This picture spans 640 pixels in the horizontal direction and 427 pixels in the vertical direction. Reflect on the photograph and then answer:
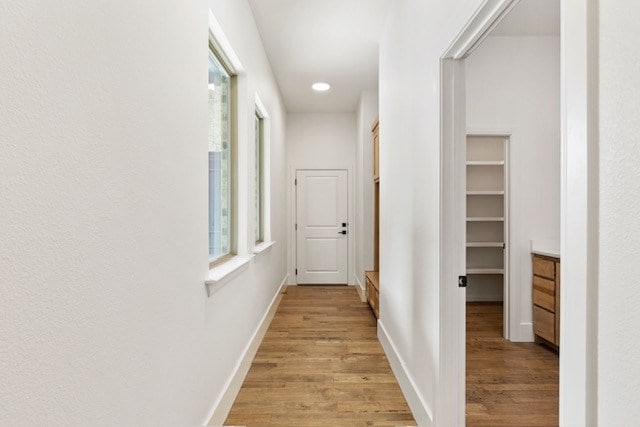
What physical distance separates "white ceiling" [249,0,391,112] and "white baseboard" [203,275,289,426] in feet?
8.78

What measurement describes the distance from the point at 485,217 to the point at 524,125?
1420mm

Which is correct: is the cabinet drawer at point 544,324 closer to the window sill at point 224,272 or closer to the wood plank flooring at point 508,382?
the wood plank flooring at point 508,382

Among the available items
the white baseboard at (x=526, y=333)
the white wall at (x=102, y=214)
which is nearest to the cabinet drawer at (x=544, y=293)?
the white baseboard at (x=526, y=333)

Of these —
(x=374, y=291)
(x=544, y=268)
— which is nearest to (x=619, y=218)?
(x=544, y=268)

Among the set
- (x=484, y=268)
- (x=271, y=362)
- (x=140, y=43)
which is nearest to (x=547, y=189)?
(x=484, y=268)

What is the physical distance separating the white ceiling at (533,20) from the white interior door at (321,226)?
3059 millimetres

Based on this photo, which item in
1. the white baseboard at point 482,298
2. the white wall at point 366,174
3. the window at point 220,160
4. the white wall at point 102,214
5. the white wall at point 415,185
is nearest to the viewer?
the white wall at point 102,214

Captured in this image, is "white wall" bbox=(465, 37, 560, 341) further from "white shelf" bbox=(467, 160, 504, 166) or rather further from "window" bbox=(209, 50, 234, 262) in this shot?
"window" bbox=(209, 50, 234, 262)

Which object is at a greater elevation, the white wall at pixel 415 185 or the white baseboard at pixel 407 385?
the white wall at pixel 415 185

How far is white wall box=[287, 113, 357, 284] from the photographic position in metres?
5.76

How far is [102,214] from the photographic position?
3.08 feet

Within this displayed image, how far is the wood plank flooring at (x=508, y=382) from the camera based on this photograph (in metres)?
2.06

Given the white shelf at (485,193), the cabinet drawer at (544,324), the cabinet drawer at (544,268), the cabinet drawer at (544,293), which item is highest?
the white shelf at (485,193)

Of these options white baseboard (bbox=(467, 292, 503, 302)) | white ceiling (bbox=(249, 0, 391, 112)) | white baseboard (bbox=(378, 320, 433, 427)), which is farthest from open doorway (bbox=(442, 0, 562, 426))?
white ceiling (bbox=(249, 0, 391, 112))
